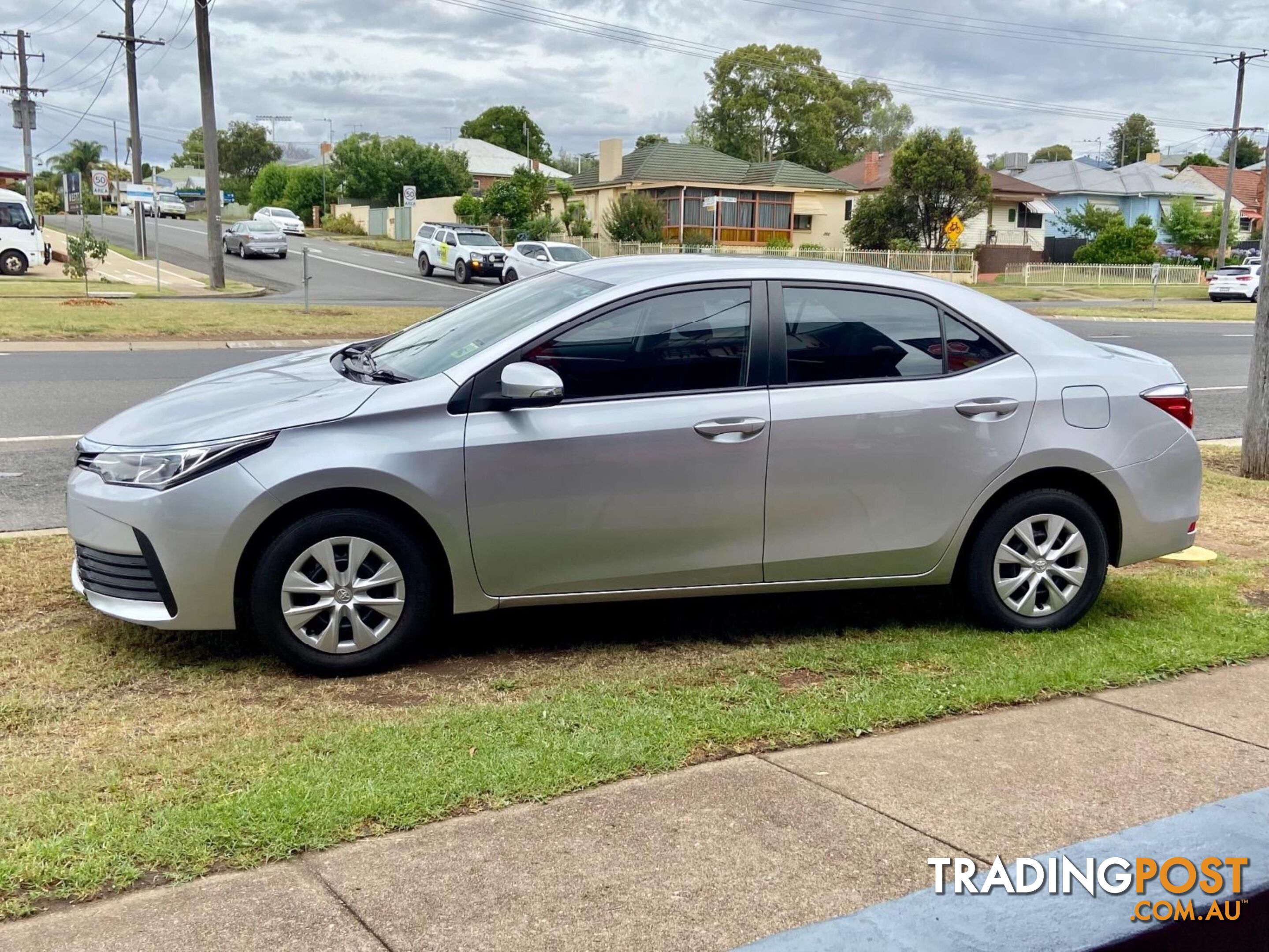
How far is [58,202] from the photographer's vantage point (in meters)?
76.6

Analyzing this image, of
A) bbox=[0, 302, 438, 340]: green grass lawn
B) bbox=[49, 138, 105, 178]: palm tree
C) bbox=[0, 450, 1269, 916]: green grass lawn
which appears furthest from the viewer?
bbox=[49, 138, 105, 178]: palm tree

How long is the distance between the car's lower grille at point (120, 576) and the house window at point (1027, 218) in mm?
64492

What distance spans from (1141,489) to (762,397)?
1.86m

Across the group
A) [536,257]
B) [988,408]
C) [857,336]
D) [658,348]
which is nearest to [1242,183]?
[536,257]

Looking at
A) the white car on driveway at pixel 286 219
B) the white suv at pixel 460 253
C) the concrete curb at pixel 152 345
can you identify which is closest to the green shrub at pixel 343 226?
the white car on driveway at pixel 286 219

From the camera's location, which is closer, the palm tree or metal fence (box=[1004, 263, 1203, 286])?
metal fence (box=[1004, 263, 1203, 286])

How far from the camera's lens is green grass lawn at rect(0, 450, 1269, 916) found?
3.50 metres

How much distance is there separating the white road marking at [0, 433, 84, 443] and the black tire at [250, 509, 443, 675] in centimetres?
576

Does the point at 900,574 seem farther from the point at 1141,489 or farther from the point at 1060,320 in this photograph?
the point at 1060,320

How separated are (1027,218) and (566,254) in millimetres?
39030

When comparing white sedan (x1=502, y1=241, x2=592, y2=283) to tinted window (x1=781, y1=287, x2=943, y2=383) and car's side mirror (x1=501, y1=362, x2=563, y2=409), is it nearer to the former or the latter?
tinted window (x1=781, y1=287, x2=943, y2=383)

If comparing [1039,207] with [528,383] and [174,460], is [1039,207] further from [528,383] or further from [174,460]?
[174,460]

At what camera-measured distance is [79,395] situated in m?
12.1

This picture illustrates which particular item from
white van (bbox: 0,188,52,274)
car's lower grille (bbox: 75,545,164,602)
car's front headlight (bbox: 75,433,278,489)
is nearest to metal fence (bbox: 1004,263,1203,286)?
white van (bbox: 0,188,52,274)
